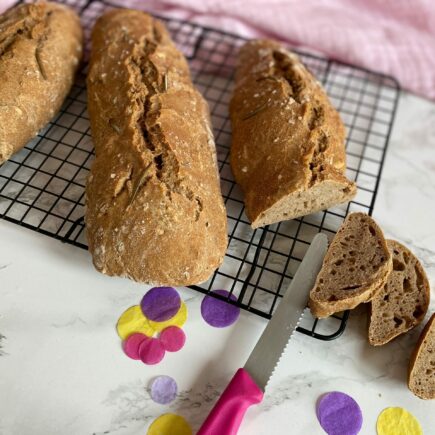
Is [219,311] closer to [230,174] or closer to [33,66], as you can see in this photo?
[230,174]

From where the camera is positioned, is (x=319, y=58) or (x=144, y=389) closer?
(x=144, y=389)

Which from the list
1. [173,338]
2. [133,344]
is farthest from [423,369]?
[133,344]

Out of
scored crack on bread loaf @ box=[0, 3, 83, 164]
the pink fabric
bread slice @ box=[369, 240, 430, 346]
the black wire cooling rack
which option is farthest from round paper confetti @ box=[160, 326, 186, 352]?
the pink fabric

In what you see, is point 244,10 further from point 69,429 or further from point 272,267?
point 69,429

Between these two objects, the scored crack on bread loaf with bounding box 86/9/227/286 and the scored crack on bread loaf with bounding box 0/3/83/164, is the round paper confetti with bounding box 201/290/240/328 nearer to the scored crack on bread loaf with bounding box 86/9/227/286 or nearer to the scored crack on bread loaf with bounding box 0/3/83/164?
the scored crack on bread loaf with bounding box 86/9/227/286

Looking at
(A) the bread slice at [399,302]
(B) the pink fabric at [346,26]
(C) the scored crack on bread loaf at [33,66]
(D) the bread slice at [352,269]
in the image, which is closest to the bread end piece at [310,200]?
(D) the bread slice at [352,269]

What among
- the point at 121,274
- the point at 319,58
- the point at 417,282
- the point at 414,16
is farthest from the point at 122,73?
the point at 414,16

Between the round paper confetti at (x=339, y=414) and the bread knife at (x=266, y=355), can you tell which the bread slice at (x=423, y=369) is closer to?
the round paper confetti at (x=339, y=414)
